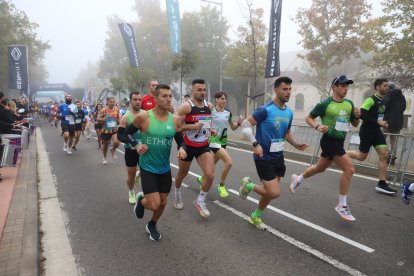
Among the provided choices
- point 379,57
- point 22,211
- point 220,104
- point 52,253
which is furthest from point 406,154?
point 379,57

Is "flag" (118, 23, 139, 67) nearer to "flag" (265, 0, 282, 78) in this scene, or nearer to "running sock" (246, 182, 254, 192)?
"flag" (265, 0, 282, 78)

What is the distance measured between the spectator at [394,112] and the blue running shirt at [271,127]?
14.5 ft

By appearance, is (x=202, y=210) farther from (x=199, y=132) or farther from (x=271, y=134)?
(x=271, y=134)

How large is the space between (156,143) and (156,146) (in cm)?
4

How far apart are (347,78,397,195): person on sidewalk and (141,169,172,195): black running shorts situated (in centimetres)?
385

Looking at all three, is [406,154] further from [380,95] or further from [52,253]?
[52,253]

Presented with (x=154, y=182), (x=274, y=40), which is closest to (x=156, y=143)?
(x=154, y=182)

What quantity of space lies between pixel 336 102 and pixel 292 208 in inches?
72.1

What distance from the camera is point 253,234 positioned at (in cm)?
432

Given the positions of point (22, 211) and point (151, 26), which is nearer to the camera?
point (22, 211)

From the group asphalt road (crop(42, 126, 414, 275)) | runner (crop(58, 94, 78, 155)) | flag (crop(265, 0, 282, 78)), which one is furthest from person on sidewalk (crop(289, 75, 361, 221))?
runner (crop(58, 94, 78, 155))

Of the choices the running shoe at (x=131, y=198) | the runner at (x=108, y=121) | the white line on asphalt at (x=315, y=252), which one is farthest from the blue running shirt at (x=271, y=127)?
the runner at (x=108, y=121)

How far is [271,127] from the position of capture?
4215mm

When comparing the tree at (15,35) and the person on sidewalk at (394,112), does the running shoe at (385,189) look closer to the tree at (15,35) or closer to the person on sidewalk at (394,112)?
the person on sidewalk at (394,112)
